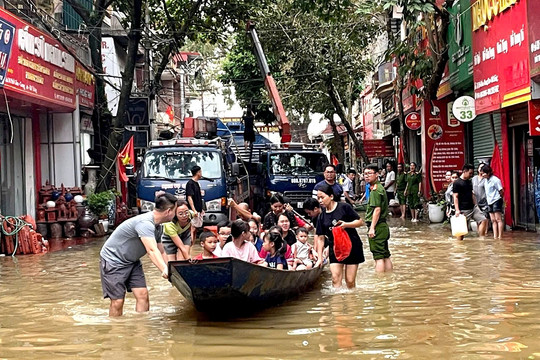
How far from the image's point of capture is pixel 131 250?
31.2 feet

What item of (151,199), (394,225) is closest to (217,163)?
(151,199)

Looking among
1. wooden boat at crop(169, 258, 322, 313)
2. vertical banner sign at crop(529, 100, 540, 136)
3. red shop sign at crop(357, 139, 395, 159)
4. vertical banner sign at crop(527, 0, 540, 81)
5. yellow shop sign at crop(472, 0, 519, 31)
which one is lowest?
wooden boat at crop(169, 258, 322, 313)

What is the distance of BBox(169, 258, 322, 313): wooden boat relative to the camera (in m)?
8.90

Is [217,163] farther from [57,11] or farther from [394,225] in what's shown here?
[57,11]

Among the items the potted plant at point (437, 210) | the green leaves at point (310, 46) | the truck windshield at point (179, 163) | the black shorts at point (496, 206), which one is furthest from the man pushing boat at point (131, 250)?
the green leaves at point (310, 46)

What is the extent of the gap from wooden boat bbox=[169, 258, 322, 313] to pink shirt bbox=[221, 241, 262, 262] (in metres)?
0.55

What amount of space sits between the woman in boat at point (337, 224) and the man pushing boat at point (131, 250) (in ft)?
8.37

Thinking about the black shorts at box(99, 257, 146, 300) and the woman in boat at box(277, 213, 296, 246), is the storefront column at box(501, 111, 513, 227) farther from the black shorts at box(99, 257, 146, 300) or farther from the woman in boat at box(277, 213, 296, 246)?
the black shorts at box(99, 257, 146, 300)

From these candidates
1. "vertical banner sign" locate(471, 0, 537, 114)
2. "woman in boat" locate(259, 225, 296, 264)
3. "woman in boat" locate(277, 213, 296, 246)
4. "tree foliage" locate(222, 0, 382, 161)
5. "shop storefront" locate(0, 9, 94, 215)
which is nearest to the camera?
"woman in boat" locate(259, 225, 296, 264)

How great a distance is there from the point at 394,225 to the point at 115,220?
8.10 metres

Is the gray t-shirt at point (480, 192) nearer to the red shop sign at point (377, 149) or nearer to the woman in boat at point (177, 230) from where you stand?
the woman in boat at point (177, 230)

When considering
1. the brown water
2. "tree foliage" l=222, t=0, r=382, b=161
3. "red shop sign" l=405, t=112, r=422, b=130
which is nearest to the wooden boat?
the brown water

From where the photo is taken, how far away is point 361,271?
14.2m

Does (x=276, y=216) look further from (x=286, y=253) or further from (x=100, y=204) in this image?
(x=100, y=204)
